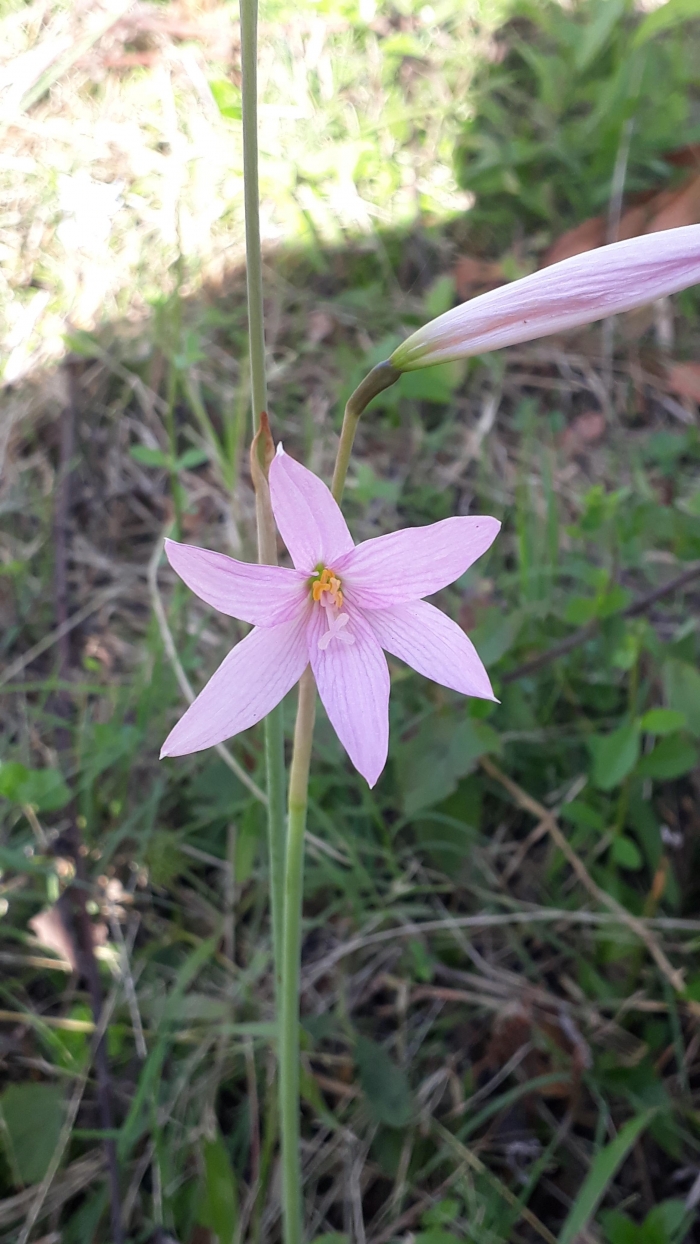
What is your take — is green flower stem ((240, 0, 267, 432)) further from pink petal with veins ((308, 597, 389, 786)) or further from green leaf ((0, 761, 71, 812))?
green leaf ((0, 761, 71, 812))

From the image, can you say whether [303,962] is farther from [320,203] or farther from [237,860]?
[320,203]

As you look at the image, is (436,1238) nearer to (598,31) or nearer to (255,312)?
(255,312)

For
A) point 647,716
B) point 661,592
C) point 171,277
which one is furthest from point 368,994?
point 171,277

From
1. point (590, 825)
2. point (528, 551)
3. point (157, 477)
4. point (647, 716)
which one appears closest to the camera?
point (647, 716)

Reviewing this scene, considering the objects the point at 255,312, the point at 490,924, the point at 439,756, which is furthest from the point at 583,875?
the point at 255,312

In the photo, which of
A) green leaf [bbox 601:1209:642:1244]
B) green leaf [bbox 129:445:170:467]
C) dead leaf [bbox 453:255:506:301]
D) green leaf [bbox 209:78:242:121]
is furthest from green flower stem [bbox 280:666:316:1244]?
green leaf [bbox 209:78:242:121]
